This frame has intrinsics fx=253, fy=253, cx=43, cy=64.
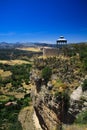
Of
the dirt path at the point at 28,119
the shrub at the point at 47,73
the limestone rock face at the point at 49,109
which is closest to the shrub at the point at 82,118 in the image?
Result: the limestone rock face at the point at 49,109

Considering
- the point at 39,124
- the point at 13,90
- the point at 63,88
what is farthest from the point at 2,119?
the point at 13,90

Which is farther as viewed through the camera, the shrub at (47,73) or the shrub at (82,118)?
the shrub at (47,73)

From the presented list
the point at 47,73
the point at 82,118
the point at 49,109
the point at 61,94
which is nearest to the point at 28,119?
the point at 47,73

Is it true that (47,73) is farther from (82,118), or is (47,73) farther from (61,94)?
(82,118)

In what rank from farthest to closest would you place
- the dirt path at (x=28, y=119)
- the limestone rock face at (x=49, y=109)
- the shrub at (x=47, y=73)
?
the dirt path at (x=28, y=119)
the shrub at (x=47, y=73)
the limestone rock face at (x=49, y=109)

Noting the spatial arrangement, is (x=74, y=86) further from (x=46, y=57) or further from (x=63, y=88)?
(x=46, y=57)

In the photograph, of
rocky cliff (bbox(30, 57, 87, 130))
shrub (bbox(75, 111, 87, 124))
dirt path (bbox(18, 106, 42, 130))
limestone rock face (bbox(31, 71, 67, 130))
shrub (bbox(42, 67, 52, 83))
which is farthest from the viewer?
dirt path (bbox(18, 106, 42, 130))

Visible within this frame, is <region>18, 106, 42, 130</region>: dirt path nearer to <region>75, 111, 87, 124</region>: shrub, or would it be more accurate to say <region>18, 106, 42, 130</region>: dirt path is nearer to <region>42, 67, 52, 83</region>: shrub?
<region>42, 67, 52, 83</region>: shrub

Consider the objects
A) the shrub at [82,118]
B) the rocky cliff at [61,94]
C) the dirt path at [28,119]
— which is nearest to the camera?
the shrub at [82,118]

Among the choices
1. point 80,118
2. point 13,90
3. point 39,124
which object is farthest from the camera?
point 13,90

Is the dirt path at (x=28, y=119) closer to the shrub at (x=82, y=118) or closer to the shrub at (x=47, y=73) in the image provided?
the shrub at (x=47, y=73)

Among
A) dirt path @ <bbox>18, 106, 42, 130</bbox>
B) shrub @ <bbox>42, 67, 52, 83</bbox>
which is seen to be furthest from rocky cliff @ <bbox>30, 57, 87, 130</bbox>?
dirt path @ <bbox>18, 106, 42, 130</bbox>
